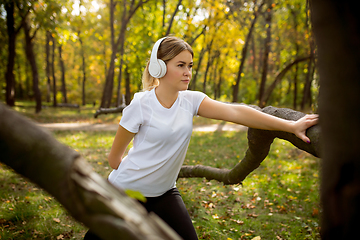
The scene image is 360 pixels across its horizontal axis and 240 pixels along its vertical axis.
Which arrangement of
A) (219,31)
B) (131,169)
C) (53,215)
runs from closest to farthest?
(131,169) < (53,215) < (219,31)

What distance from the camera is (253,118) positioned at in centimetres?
204

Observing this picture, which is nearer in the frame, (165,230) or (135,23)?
(165,230)

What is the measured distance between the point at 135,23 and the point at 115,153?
58.4 feet

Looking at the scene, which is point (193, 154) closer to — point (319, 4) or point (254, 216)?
point (254, 216)

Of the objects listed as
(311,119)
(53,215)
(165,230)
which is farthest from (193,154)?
(165,230)

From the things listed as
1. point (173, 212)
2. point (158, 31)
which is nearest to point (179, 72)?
point (173, 212)

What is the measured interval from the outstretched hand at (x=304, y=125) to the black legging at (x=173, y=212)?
1212 millimetres

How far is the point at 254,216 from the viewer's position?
14.7ft

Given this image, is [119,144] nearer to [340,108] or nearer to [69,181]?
[69,181]

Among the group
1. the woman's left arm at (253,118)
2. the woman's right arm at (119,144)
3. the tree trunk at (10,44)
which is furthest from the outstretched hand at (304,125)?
the tree trunk at (10,44)

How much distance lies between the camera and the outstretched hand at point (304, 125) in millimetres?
1558

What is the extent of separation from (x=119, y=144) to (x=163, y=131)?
429 millimetres

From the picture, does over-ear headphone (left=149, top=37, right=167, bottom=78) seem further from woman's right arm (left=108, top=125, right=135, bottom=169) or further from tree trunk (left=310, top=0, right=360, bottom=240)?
tree trunk (left=310, top=0, right=360, bottom=240)

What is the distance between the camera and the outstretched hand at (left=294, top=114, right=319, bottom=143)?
5.11 feet
